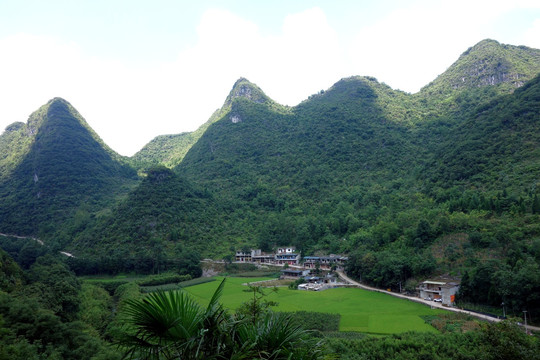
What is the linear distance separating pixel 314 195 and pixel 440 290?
4410 cm

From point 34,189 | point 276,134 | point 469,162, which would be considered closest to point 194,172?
point 276,134

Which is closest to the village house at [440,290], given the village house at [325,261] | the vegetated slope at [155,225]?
the village house at [325,261]

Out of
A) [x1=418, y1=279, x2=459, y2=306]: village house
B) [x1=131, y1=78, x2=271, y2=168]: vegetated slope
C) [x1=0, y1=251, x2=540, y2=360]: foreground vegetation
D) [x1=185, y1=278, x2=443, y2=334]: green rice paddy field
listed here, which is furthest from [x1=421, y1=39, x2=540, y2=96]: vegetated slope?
[x1=0, y1=251, x2=540, y2=360]: foreground vegetation

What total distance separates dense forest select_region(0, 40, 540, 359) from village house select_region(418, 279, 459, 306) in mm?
837

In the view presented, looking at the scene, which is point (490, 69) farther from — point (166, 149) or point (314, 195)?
point (166, 149)

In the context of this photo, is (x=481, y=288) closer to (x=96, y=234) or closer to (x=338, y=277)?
(x=338, y=277)

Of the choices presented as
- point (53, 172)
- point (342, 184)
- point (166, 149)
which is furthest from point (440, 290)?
point (166, 149)

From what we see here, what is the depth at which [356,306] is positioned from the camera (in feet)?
93.5

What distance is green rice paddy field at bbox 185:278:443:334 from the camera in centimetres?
2273

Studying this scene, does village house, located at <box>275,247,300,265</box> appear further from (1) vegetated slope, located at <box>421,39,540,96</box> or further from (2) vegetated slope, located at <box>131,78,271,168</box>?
(1) vegetated slope, located at <box>421,39,540,96</box>

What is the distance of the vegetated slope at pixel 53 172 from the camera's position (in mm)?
70125

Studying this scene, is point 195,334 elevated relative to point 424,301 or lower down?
elevated

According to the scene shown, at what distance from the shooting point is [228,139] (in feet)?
335

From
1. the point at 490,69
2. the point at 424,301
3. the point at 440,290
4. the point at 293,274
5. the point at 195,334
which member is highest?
the point at 490,69
